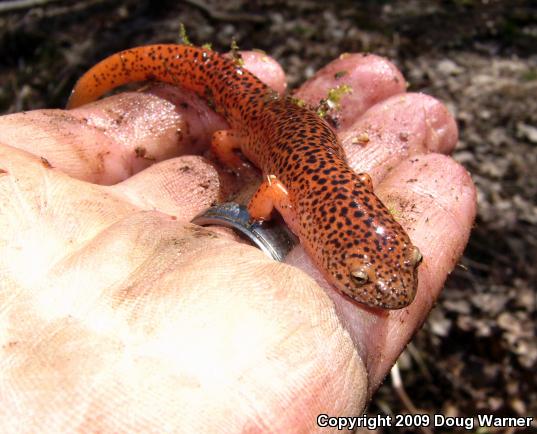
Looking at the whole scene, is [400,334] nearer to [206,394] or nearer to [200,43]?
[206,394]

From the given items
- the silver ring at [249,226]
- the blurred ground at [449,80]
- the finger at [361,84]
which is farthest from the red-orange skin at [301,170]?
the blurred ground at [449,80]

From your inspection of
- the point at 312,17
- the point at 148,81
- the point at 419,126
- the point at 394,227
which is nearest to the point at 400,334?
the point at 394,227

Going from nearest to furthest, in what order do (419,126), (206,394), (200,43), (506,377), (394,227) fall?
1. (206,394)
2. (394,227)
3. (419,126)
4. (506,377)
5. (200,43)

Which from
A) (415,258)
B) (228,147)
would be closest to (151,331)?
(415,258)

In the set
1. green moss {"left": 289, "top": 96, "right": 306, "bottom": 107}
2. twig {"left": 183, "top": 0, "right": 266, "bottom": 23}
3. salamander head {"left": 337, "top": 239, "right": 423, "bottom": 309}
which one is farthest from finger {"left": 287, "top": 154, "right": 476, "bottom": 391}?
twig {"left": 183, "top": 0, "right": 266, "bottom": 23}

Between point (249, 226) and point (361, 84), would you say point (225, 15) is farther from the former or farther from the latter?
point (249, 226)

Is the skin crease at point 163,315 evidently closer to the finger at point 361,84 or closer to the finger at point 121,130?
the finger at point 121,130
